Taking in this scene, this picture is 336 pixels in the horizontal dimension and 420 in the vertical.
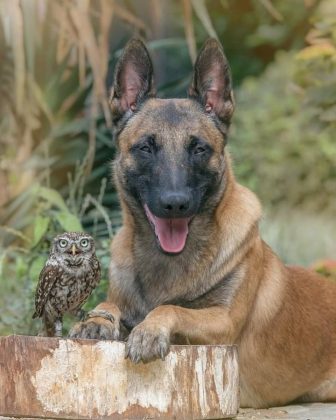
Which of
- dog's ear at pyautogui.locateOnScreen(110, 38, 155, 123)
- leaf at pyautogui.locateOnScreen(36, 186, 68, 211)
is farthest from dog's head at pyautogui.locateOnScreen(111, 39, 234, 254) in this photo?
leaf at pyautogui.locateOnScreen(36, 186, 68, 211)

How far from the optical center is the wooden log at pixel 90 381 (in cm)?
384

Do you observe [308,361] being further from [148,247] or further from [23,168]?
[23,168]

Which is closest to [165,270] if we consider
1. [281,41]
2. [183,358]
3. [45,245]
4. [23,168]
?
[183,358]

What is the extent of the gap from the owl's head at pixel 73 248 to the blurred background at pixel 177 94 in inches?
131

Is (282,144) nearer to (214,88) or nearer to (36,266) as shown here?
(36,266)

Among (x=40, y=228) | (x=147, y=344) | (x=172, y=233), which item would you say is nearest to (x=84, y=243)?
(x=172, y=233)

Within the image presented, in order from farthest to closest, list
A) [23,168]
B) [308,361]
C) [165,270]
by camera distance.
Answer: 1. [23,168]
2. [308,361]
3. [165,270]

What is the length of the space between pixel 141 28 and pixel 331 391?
3.62m

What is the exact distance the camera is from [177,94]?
7836 millimetres

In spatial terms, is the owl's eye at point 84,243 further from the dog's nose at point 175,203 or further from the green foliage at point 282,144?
the green foliage at point 282,144

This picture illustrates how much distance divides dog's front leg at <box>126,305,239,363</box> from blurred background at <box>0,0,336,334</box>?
3.12 metres

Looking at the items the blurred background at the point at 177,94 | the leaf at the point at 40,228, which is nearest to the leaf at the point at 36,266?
the leaf at the point at 40,228

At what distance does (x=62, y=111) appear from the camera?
7898 millimetres

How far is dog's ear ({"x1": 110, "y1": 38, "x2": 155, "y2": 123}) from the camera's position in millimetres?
Answer: 4805
